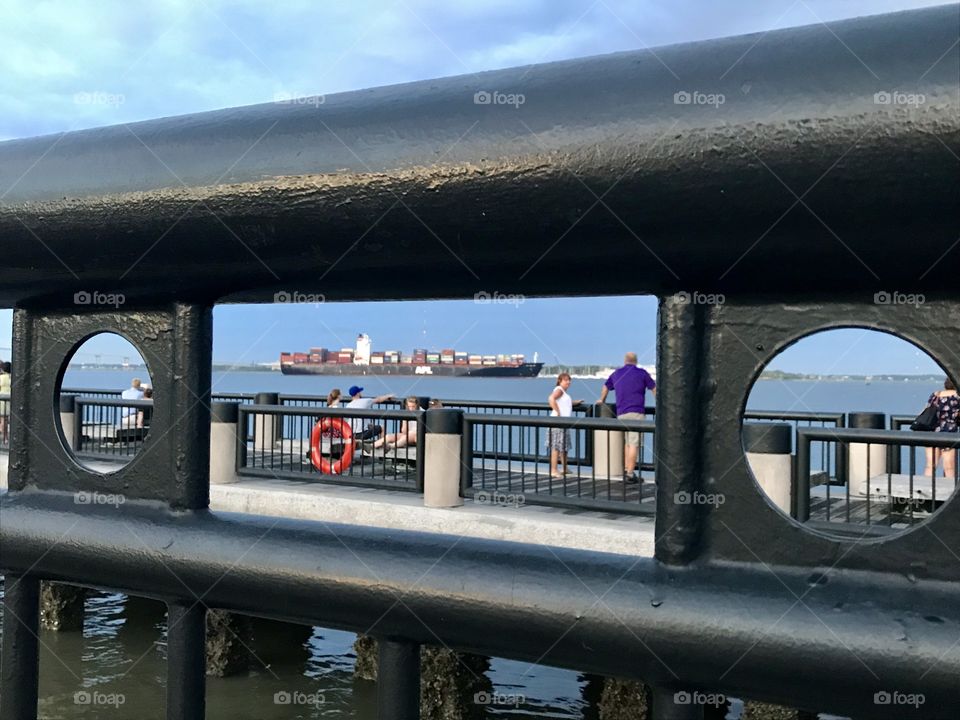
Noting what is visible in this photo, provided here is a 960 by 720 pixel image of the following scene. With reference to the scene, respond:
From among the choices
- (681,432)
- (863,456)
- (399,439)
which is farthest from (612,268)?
(399,439)

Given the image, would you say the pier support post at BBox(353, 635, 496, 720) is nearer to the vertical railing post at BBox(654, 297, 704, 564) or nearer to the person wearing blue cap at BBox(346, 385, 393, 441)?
the person wearing blue cap at BBox(346, 385, 393, 441)

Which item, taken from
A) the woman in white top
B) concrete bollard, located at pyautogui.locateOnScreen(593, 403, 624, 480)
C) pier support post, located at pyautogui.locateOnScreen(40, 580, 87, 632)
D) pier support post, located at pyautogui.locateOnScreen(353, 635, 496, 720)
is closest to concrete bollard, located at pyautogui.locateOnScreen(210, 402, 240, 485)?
pier support post, located at pyautogui.locateOnScreen(353, 635, 496, 720)

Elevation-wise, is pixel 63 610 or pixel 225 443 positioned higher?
pixel 225 443

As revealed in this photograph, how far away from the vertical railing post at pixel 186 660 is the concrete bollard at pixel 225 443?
1301cm

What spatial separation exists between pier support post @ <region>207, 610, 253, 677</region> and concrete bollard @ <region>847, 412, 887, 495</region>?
922 centimetres

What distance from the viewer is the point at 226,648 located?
13.8m

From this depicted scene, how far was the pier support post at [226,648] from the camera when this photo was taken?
13773 millimetres

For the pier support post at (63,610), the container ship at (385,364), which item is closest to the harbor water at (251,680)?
the pier support post at (63,610)

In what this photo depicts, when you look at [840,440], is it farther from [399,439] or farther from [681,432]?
[681,432]

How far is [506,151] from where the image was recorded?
0.82 metres

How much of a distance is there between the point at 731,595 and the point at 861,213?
14.1 inches

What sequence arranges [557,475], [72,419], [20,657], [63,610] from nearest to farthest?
1. [20,657]
2. [557,475]
3. [72,419]
4. [63,610]

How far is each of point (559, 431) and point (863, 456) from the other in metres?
4.33

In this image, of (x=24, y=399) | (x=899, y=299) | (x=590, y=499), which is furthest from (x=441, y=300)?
(x=590, y=499)
